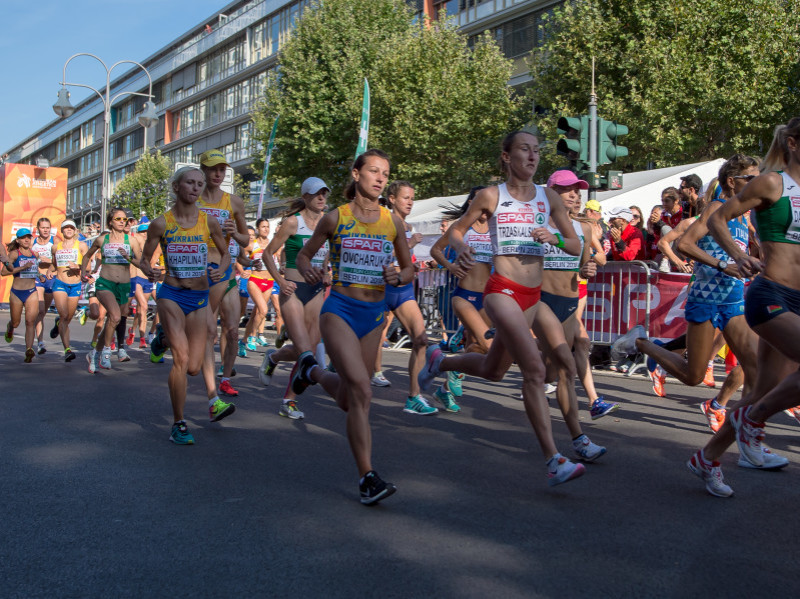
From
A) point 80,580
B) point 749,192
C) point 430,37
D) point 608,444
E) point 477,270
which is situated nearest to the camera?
point 80,580

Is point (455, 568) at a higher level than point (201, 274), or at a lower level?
lower

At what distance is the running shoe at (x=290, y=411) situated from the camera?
7.67 meters

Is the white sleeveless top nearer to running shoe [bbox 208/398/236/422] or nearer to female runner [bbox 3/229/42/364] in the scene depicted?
running shoe [bbox 208/398/236/422]

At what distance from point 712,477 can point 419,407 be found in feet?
11.4

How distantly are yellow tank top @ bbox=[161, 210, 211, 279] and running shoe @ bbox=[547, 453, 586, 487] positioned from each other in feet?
10.7

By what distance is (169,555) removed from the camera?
12.6 feet

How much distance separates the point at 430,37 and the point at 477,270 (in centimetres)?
2801

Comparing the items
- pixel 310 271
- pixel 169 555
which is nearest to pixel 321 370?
pixel 310 271

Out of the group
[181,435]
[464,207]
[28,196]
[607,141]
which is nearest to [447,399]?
[464,207]

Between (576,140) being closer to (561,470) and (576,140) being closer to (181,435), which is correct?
(181,435)

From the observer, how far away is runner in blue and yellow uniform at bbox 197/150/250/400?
7.41 meters

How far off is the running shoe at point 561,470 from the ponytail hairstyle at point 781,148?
1945 millimetres

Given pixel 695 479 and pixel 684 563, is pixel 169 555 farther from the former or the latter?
pixel 695 479

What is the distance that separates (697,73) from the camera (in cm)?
2502
